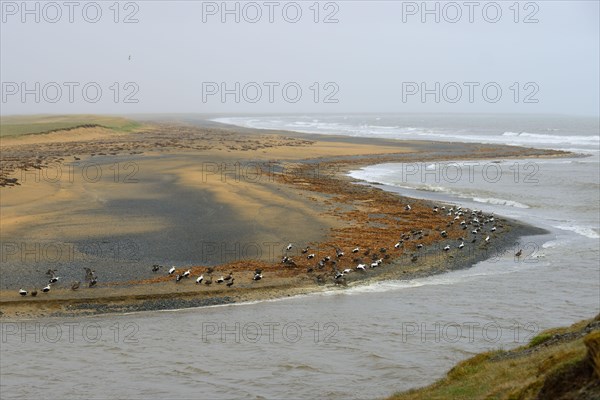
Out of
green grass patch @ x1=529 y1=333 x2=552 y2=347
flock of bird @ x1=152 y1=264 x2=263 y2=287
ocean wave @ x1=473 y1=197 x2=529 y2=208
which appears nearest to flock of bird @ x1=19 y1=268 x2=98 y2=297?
flock of bird @ x1=152 y1=264 x2=263 y2=287

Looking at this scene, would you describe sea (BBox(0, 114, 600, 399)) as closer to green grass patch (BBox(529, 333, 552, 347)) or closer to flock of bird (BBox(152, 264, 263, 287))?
flock of bird (BBox(152, 264, 263, 287))

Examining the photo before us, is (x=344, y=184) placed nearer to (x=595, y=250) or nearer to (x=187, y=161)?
(x=187, y=161)

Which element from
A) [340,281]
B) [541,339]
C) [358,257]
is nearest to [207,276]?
[340,281]

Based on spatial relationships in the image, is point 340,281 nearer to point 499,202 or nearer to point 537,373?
point 537,373

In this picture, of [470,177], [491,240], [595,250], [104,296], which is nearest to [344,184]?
[470,177]

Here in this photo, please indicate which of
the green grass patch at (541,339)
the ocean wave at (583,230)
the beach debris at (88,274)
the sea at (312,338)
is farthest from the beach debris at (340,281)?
the ocean wave at (583,230)
